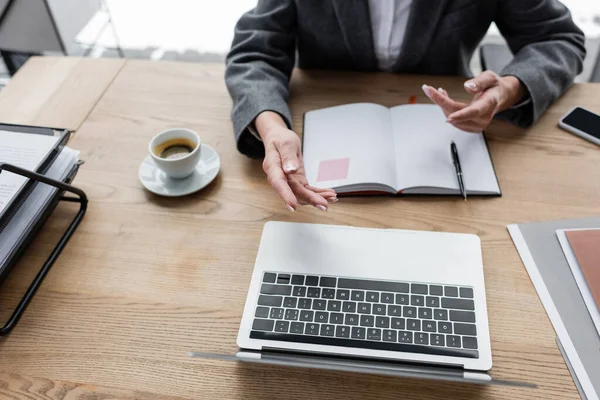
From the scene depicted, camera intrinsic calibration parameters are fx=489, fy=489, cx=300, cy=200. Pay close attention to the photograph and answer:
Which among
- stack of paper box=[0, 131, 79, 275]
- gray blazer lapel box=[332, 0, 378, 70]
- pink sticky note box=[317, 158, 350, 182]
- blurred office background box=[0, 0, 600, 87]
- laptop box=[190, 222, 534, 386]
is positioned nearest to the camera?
laptop box=[190, 222, 534, 386]

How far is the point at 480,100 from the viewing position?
2.91 feet

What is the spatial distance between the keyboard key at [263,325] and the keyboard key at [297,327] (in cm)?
3

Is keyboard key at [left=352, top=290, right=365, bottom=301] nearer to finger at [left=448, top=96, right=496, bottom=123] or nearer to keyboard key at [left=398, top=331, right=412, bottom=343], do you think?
keyboard key at [left=398, top=331, right=412, bottom=343]

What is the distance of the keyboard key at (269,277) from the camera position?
2.36 ft

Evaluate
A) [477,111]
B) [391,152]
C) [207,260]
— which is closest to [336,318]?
[207,260]

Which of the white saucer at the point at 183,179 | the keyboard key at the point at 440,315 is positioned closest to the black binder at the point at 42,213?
the white saucer at the point at 183,179

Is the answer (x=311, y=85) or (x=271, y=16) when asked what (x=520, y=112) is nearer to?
(x=311, y=85)

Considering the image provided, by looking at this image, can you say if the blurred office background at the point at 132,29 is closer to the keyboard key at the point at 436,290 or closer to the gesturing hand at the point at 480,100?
the gesturing hand at the point at 480,100

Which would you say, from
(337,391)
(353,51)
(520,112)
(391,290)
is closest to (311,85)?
(353,51)

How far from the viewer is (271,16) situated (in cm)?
104

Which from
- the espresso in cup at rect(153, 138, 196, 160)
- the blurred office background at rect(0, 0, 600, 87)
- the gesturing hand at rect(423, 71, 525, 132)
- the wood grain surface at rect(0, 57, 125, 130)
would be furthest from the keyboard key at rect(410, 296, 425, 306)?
the blurred office background at rect(0, 0, 600, 87)

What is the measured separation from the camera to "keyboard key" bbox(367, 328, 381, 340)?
25.5 inches

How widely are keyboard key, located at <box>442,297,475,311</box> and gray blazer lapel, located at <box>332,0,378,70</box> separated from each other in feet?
2.09

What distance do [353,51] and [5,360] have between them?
880mm
